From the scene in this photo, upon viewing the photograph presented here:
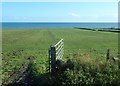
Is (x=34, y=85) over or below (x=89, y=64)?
below

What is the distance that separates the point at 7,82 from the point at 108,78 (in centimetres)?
384

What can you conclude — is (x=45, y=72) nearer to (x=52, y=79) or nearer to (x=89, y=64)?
(x=52, y=79)

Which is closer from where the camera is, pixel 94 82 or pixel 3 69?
pixel 94 82

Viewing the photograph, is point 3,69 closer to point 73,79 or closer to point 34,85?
point 34,85

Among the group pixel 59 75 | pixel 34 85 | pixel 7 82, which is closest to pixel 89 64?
pixel 59 75

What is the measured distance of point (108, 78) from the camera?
36.2 ft

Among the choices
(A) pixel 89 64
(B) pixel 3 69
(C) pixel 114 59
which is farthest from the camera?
(B) pixel 3 69

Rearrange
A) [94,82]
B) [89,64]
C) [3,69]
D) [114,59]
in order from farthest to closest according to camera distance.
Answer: [3,69]
[114,59]
[89,64]
[94,82]

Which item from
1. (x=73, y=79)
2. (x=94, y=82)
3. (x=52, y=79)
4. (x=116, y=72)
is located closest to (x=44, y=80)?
(x=52, y=79)

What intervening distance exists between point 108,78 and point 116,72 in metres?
0.49

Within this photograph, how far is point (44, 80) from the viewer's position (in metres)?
11.5

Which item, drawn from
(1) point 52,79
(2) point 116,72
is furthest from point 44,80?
(2) point 116,72

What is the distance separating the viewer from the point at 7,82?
1169cm

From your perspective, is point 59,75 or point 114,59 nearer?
point 59,75
